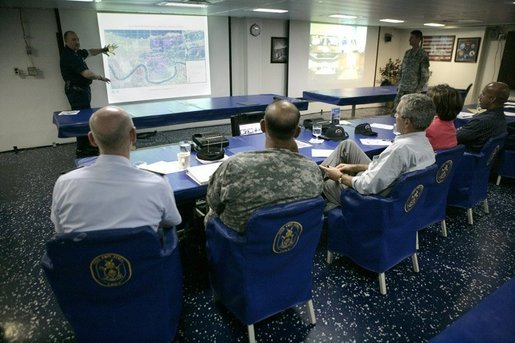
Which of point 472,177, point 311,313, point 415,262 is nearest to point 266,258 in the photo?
point 311,313

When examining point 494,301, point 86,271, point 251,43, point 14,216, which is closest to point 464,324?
point 494,301

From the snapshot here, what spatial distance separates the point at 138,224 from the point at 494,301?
1.27 meters

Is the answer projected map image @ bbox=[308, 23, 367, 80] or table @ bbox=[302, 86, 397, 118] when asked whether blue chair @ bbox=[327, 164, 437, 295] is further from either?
projected map image @ bbox=[308, 23, 367, 80]

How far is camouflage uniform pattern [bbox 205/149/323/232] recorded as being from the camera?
1403 mm

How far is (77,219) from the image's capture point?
1241 mm

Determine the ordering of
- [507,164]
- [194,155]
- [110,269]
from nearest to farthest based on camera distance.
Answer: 1. [110,269]
2. [194,155]
3. [507,164]

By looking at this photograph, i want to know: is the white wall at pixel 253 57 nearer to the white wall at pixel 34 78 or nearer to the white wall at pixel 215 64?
the white wall at pixel 215 64

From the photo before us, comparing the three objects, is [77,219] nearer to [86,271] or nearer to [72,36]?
[86,271]

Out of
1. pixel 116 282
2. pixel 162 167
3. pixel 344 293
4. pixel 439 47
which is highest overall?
pixel 439 47

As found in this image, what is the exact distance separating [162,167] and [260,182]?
1.01m

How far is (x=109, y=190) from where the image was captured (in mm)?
1236

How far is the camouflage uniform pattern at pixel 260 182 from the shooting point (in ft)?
4.60

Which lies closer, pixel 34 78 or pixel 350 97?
pixel 34 78

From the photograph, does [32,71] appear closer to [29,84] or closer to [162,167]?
[29,84]
